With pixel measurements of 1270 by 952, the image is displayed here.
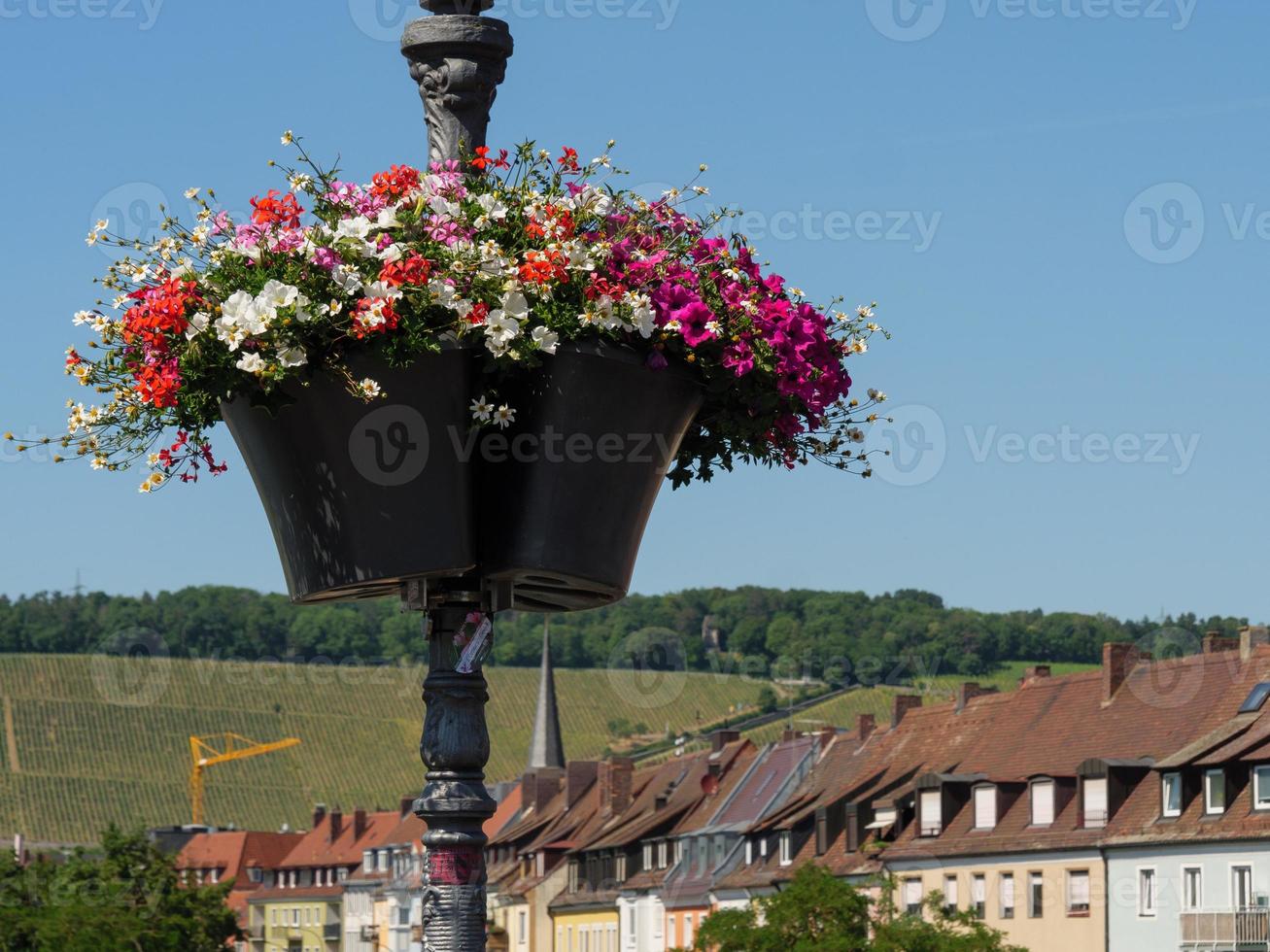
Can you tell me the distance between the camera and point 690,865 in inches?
2721

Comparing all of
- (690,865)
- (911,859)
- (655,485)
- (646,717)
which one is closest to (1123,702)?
(911,859)

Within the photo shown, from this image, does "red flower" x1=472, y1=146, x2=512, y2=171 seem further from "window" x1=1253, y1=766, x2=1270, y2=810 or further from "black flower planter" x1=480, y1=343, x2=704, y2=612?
"window" x1=1253, y1=766, x2=1270, y2=810

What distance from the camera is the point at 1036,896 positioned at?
165ft

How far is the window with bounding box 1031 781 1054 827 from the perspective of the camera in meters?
51.2

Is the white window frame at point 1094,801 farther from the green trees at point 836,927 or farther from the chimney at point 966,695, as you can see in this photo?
the chimney at point 966,695

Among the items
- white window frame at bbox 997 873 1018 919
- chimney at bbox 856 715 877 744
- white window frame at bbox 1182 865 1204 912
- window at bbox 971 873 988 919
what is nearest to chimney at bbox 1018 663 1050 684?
chimney at bbox 856 715 877 744

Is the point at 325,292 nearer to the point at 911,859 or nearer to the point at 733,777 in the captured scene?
the point at 911,859

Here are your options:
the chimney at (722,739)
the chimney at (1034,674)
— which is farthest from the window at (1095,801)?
the chimney at (722,739)

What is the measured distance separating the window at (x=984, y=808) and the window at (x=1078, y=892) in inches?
155

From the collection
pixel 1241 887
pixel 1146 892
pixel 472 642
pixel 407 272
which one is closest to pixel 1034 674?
pixel 1146 892

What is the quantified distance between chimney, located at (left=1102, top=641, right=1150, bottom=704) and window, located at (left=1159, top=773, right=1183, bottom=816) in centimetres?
593

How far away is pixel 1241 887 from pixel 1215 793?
219cm

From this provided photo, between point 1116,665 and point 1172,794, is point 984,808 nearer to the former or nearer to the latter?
point 1116,665

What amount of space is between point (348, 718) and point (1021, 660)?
53758 millimetres
